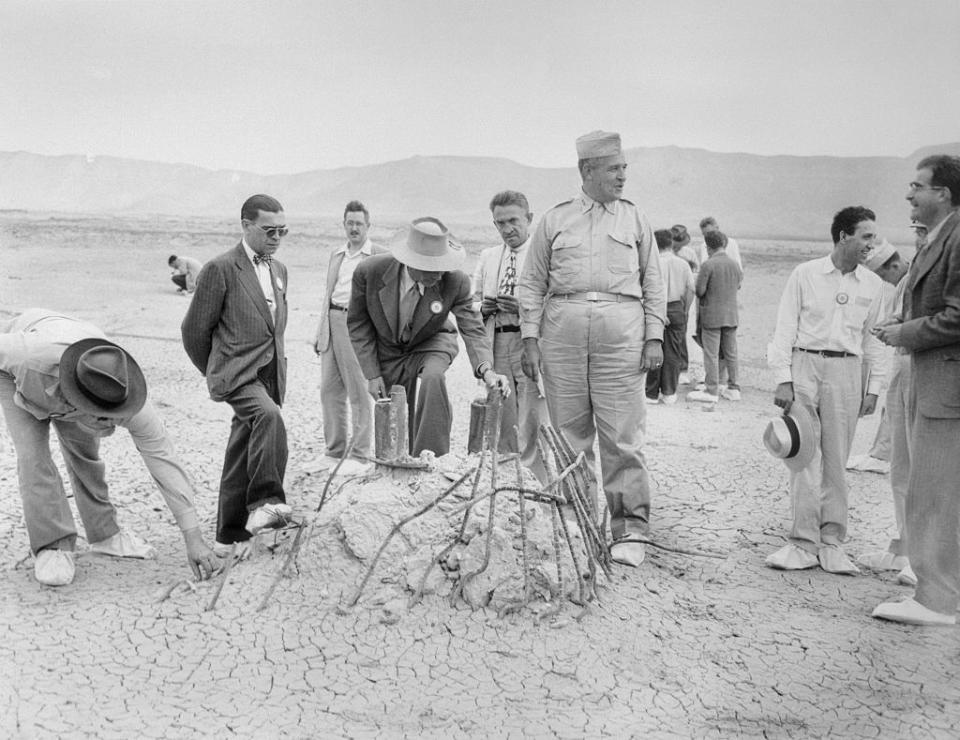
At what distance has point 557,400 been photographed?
11.8ft

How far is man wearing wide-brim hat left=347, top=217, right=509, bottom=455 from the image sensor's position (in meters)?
3.46

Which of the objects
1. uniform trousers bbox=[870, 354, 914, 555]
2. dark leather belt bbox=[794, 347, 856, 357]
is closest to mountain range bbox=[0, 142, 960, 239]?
uniform trousers bbox=[870, 354, 914, 555]

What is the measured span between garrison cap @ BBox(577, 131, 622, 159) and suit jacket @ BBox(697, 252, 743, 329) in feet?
11.2

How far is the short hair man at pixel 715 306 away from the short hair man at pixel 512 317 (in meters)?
2.75

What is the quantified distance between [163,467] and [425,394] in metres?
1.04

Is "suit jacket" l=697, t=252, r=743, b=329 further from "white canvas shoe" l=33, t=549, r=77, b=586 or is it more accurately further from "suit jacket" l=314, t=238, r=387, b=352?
"white canvas shoe" l=33, t=549, r=77, b=586

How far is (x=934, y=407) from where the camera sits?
2885 millimetres

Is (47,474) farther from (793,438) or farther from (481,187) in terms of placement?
(481,187)

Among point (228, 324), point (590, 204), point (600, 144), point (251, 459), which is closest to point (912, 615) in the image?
point (590, 204)

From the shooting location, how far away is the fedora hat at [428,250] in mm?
3408

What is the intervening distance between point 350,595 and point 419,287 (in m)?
1.32

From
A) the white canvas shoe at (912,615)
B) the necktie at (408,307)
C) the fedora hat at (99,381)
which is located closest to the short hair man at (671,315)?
the necktie at (408,307)

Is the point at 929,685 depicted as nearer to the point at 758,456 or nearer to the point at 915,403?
the point at 915,403

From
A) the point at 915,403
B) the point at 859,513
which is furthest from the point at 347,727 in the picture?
the point at 859,513
